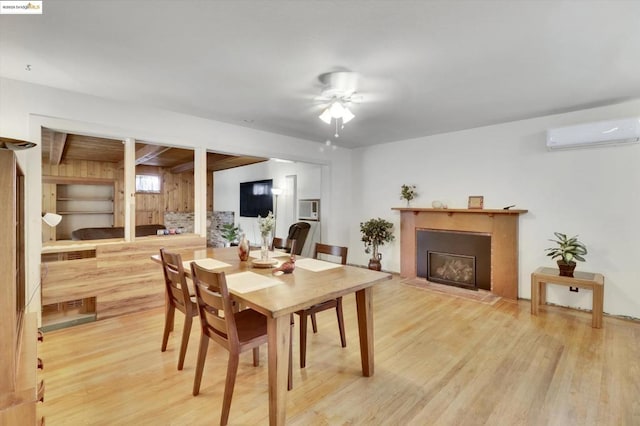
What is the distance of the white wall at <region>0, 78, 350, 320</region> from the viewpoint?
276 centimetres

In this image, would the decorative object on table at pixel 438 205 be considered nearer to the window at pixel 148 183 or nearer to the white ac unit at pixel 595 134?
the white ac unit at pixel 595 134

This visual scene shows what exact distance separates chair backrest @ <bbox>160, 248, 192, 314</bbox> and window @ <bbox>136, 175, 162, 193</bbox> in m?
5.78

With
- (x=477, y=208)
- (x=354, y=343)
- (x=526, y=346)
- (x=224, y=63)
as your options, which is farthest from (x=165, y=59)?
(x=477, y=208)

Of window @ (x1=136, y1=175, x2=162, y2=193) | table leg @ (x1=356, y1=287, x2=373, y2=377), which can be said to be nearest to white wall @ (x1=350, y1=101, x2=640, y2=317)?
table leg @ (x1=356, y1=287, x2=373, y2=377)

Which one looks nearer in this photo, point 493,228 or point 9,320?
point 9,320

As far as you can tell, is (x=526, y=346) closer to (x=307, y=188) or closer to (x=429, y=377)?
(x=429, y=377)

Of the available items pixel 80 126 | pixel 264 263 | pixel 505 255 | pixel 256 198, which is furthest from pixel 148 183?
pixel 505 255

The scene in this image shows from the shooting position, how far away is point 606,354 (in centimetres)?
253

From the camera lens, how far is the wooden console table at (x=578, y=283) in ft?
10.0

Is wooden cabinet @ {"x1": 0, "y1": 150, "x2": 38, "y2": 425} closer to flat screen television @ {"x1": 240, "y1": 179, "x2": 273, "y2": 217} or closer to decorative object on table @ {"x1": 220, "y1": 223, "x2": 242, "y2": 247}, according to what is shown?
flat screen television @ {"x1": 240, "y1": 179, "x2": 273, "y2": 217}

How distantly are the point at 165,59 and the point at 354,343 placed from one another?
2.88 meters

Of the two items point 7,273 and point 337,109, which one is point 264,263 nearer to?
point 7,273

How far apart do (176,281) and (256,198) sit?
5417 mm

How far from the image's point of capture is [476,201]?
4.39m
